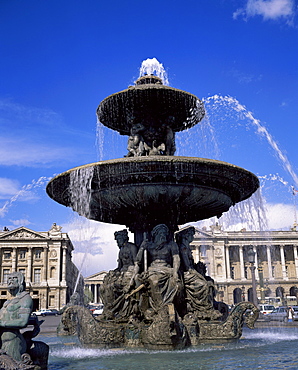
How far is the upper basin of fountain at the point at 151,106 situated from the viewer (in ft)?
28.5

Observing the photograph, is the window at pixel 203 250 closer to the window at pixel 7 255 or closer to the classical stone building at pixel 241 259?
the classical stone building at pixel 241 259

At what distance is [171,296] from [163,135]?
11.0 feet

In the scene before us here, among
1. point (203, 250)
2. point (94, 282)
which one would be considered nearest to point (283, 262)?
point (203, 250)

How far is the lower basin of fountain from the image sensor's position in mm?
7211

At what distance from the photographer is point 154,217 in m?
8.50

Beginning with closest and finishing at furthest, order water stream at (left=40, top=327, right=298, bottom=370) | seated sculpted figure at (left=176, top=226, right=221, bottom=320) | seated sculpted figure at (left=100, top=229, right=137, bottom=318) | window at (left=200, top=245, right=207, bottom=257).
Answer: water stream at (left=40, top=327, right=298, bottom=370) → seated sculpted figure at (left=176, top=226, right=221, bottom=320) → seated sculpted figure at (left=100, top=229, right=137, bottom=318) → window at (left=200, top=245, right=207, bottom=257)

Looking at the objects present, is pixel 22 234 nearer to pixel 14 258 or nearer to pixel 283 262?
pixel 14 258

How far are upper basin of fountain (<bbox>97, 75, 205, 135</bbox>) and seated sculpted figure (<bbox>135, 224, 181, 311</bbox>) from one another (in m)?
2.51

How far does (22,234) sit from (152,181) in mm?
76615

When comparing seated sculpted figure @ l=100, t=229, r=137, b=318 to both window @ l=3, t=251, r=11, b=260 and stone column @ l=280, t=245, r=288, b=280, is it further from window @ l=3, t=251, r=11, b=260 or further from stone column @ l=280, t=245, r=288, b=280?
stone column @ l=280, t=245, r=288, b=280

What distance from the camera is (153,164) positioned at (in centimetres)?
714

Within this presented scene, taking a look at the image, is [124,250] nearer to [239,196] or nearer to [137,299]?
[137,299]

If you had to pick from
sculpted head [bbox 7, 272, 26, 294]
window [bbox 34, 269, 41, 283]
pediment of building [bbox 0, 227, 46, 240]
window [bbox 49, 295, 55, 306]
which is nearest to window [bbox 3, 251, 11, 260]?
pediment of building [bbox 0, 227, 46, 240]

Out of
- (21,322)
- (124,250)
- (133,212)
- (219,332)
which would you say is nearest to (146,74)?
(133,212)
